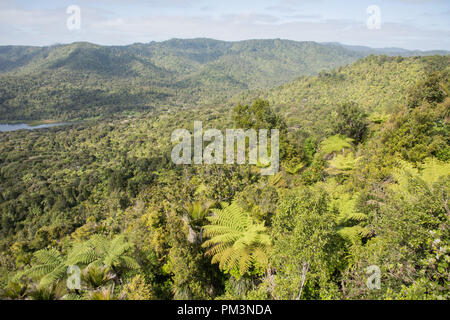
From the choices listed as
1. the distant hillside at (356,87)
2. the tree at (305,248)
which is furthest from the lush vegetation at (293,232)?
the distant hillside at (356,87)

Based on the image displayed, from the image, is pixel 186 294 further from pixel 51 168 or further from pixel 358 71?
pixel 358 71

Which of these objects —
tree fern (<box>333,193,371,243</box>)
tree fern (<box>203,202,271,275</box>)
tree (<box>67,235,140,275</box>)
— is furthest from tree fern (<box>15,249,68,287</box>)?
tree fern (<box>333,193,371,243</box>)

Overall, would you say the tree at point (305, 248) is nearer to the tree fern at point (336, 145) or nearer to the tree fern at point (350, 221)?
the tree fern at point (350, 221)

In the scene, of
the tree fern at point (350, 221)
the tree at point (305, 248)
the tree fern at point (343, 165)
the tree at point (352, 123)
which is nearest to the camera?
the tree at point (305, 248)

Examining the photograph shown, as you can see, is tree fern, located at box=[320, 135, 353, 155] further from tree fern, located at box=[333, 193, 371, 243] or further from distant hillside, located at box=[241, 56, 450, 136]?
distant hillside, located at box=[241, 56, 450, 136]

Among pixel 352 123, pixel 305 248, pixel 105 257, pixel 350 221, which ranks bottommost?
pixel 105 257

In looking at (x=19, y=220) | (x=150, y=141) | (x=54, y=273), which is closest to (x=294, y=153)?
(x=54, y=273)

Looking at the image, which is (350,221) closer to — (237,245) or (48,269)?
(237,245)

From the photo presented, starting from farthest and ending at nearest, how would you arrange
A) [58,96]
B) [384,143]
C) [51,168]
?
[58,96] < [51,168] < [384,143]

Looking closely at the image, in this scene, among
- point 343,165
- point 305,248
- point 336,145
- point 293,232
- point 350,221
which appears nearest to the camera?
point 305,248

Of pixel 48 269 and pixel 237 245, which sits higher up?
pixel 237 245

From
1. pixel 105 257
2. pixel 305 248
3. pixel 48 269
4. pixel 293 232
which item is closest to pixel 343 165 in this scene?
pixel 293 232
